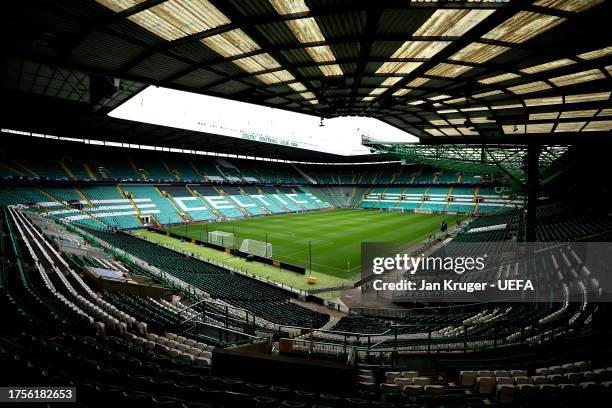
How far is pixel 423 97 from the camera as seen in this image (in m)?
11.7

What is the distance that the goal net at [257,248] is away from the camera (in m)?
26.9

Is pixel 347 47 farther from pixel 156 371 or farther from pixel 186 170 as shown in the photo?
pixel 186 170

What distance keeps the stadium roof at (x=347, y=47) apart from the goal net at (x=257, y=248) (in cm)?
1751

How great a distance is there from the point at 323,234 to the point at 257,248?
436 inches

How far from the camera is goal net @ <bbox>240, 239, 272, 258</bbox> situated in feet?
88.1

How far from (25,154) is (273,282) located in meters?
38.8

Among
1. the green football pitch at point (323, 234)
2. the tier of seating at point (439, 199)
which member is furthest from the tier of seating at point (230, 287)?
the tier of seating at point (439, 199)

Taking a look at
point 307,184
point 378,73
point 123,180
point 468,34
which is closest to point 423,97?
point 378,73

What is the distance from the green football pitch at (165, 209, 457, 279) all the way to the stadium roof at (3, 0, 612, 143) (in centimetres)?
1577

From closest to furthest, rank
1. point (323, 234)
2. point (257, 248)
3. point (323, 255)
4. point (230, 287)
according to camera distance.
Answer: point (230, 287)
point (323, 255)
point (257, 248)
point (323, 234)

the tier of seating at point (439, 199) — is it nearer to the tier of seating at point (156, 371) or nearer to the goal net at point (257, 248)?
the goal net at point (257, 248)

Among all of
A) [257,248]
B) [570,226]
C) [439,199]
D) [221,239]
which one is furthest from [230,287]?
[439,199]

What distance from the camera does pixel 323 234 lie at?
37250 mm

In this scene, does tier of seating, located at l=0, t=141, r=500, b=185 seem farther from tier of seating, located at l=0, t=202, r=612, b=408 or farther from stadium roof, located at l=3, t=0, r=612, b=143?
stadium roof, located at l=3, t=0, r=612, b=143
